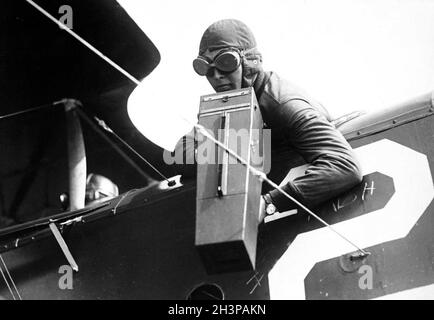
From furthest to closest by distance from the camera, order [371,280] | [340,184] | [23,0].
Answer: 1. [23,0]
2. [340,184]
3. [371,280]

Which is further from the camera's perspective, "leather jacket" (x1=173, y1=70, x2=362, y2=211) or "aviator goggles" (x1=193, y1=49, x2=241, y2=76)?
"aviator goggles" (x1=193, y1=49, x2=241, y2=76)

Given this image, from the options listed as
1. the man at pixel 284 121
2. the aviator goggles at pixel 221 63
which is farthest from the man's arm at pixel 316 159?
the aviator goggles at pixel 221 63

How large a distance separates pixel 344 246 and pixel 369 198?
0.28 meters

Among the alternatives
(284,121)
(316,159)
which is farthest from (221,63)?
(316,159)

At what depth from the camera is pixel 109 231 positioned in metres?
4.14

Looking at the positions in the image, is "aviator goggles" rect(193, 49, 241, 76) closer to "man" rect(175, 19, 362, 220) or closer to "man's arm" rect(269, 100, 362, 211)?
"man" rect(175, 19, 362, 220)

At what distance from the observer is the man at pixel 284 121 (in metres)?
3.50

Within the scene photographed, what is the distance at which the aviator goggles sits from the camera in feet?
12.4

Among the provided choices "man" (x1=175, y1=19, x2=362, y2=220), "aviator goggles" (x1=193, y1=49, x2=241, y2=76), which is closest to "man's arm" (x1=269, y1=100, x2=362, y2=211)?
"man" (x1=175, y1=19, x2=362, y2=220)

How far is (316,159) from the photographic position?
11.7 ft

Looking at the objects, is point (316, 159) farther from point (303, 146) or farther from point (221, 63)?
point (221, 63)

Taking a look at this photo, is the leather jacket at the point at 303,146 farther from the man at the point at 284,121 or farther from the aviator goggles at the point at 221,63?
the aviator goggles at the point at 221,63

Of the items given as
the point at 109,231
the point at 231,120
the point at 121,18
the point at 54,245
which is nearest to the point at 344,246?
the point at 231,120

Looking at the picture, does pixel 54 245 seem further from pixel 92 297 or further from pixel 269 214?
pixel 269 214
